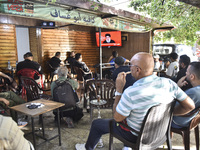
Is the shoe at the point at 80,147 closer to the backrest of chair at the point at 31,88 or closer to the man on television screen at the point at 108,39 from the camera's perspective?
the backrest of chair at the point at 31,88

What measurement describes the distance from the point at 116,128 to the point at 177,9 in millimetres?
3321

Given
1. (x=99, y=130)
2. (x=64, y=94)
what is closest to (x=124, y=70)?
(x=64, y=94)

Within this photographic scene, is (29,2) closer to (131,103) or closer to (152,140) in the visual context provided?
(131,103)

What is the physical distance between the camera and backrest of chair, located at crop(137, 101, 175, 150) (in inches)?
58.2

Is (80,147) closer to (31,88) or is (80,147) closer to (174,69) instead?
(31,88)

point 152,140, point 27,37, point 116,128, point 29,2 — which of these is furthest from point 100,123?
point 27,37

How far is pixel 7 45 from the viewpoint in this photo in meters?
6.73

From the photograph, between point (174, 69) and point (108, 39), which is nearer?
point (174, 69)

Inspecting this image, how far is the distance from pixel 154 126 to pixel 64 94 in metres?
1.81

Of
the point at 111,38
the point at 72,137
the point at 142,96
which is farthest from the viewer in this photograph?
the point at 111,38

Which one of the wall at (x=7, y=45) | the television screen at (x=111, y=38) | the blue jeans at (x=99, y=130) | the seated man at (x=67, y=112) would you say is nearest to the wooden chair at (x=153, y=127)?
the blue jeans at (x=99, y=130)

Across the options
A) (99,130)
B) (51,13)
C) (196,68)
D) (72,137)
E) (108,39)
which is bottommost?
(72,137)

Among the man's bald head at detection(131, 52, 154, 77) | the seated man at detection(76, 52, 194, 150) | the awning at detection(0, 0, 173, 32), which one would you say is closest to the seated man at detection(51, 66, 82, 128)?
the awning at detection(0, 0, 173, 32)

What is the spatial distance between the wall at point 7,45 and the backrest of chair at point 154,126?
678 centimetres
